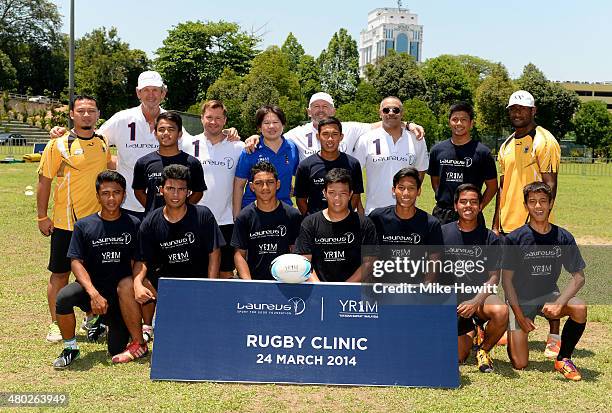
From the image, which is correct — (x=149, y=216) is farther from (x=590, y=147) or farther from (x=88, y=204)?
(x=590, y=147)

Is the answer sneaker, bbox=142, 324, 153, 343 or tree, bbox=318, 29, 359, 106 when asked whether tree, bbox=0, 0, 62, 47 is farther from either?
sneaker, bbox=142, 324, 153, 343

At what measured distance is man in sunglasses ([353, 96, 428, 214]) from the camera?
23.6ft

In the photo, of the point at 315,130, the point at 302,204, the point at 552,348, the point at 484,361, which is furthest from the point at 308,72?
the point at 484,361

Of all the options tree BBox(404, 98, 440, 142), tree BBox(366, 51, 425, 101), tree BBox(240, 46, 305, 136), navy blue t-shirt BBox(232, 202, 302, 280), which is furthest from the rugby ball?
tree BBox(366, 51, 425, 101)

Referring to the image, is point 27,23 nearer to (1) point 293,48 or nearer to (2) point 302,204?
(1) point 293,48

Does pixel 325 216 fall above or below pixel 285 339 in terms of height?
above

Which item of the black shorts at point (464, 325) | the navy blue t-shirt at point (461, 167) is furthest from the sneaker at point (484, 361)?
the navy blue t-shirt at point (461, 167)

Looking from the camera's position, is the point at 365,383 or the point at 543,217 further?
the point at 543,217

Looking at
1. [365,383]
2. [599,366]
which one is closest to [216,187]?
[365,383]

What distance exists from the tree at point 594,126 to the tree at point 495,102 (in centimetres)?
1132

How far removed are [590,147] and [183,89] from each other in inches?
1645

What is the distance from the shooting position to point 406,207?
6.01 m

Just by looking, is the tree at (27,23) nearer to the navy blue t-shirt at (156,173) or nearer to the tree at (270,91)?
the tree at (270,91)

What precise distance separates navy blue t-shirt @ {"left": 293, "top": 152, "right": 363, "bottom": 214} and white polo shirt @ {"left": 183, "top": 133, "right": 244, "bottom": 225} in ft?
2.77
